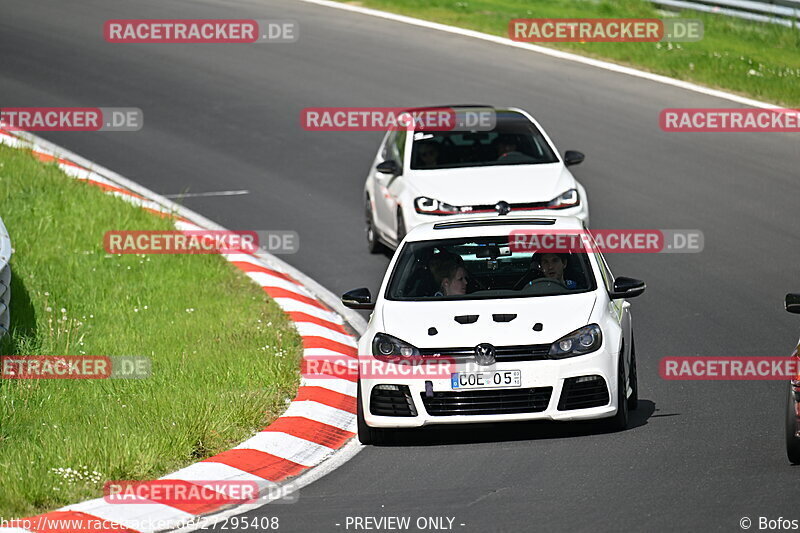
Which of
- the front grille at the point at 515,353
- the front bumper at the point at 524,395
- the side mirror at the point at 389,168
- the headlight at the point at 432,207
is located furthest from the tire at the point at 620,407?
the side mirror at the point at 389,168

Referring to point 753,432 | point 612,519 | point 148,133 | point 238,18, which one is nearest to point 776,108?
point 148,133

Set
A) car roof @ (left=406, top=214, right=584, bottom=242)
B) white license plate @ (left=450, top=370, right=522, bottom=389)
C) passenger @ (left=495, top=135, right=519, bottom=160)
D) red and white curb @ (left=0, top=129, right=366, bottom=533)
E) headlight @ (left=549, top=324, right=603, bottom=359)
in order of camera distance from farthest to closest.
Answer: passenger @ (left=495, top=135, right=519, bottom=160), car roof @ (left=406, top=214, right=584, bottom=242), headlight @ (left=549, top=324, right=603, bottom=359), white license plate @ (left=450, top=370, right=522, bottom=389), red and white curb @ (left=0, top=129, right=366, bottom=533)

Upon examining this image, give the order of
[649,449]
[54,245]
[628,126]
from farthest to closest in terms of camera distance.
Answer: [628,126] < [54,245] < [649,449]

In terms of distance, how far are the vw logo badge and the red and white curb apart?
1.17m

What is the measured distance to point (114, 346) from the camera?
13.3m

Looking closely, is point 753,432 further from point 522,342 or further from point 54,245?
point 54,245

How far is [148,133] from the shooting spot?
2409 cm

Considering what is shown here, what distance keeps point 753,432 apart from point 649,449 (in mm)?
901

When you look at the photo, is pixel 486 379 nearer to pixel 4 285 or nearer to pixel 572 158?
pixel 4 285

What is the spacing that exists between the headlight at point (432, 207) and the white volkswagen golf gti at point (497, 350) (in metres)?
4.64

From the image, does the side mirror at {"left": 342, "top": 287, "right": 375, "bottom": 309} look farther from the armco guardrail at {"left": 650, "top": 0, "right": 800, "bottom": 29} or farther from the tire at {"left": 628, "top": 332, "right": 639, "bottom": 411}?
the armco guardrail at {"left": 650, "top": 0, "right": 800, "bottom": 29}

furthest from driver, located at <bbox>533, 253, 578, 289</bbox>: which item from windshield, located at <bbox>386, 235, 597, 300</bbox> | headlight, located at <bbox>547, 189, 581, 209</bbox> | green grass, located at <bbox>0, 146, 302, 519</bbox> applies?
headlight, located at <bbox>547, 189, 581, 209</bbox>

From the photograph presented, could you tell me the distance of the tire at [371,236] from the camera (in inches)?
704

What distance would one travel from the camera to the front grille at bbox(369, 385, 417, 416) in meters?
10.4
